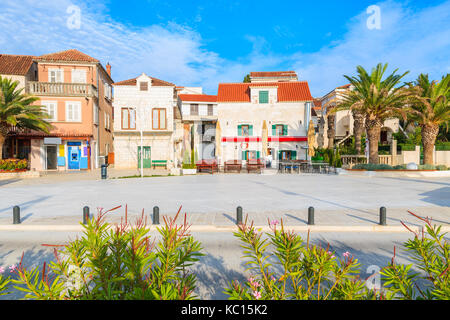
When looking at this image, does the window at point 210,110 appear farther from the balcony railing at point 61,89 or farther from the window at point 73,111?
the window at point 73,111

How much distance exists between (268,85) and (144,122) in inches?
615

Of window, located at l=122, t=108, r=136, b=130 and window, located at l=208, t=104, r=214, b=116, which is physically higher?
window, located at l=208, t=104, r=214, b=116

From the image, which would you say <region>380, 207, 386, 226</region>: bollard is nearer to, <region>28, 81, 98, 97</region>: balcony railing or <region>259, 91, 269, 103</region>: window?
<region>259, 91, 269, 103</region>: window

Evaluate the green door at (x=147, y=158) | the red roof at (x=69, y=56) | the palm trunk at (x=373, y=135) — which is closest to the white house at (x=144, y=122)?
the green door at (x=147, y=158)

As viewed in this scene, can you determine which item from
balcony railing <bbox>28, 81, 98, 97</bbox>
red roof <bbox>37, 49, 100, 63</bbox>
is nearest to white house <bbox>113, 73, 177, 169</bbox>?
balcony railing <bbox>28, 81, 98, 97</bbox>

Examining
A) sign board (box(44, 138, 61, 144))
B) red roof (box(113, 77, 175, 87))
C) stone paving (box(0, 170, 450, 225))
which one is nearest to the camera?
stone paving (box(0, 170, 450, 225))

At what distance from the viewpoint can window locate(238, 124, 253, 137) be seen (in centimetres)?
3081

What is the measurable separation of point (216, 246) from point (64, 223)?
432cm

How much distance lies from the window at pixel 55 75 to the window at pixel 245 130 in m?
20.0

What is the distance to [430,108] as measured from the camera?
18938mm

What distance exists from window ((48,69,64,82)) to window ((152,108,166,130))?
9673mm

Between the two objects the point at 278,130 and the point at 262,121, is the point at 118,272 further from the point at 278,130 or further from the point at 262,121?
the point at 278,130

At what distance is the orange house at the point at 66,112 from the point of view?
24.4 m

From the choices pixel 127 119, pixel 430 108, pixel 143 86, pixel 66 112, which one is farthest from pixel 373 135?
pixel 66 112
